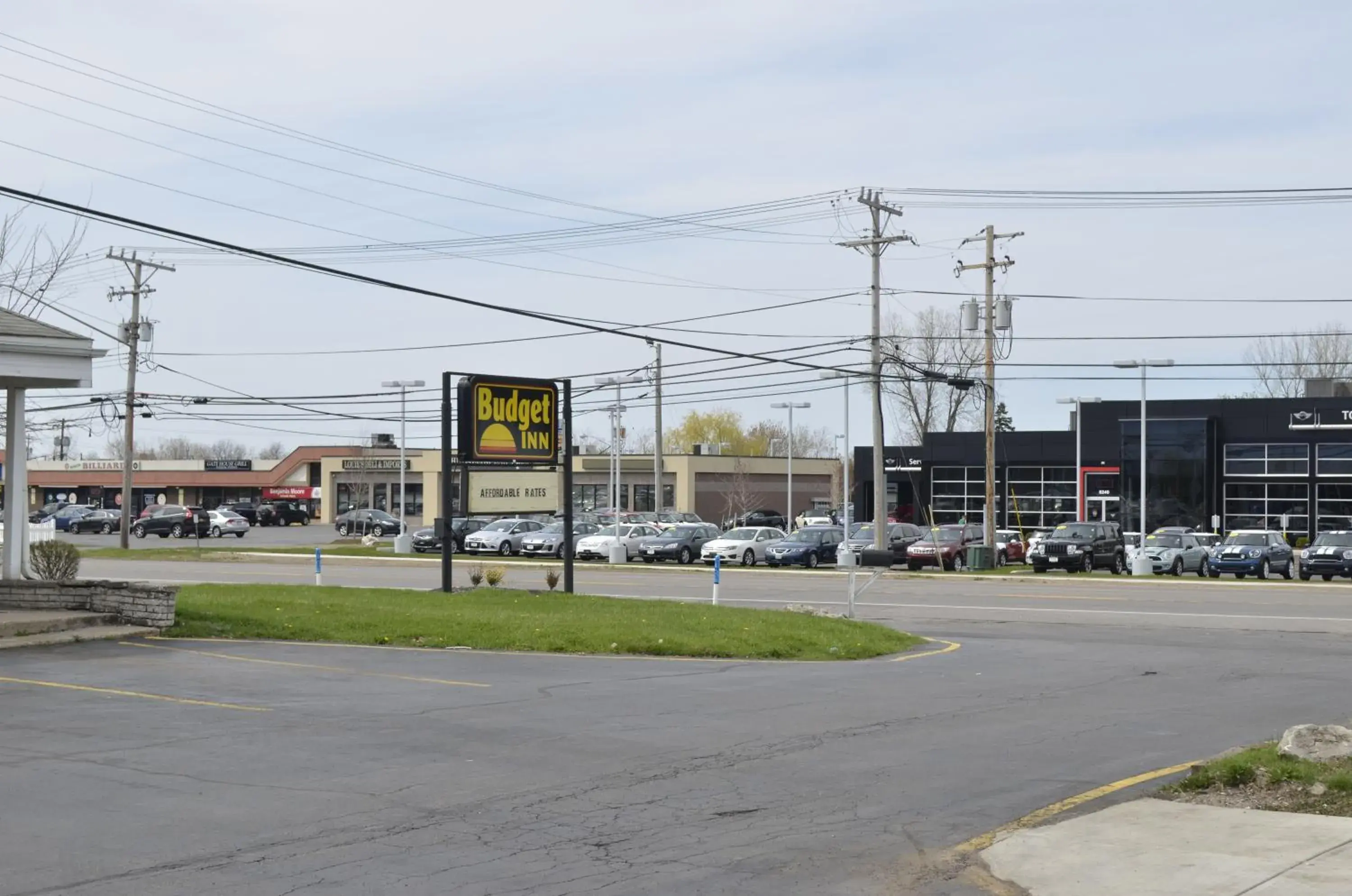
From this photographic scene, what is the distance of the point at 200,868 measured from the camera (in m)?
7.37

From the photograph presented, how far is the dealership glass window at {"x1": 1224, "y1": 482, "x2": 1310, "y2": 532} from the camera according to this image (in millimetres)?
62875

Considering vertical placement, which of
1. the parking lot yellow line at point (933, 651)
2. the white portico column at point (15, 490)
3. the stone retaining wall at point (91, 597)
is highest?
the white portico column at point (15, 490)

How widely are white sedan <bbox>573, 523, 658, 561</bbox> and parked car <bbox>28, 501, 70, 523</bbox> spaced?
41.5 metres

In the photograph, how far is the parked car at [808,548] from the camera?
47.8 metres

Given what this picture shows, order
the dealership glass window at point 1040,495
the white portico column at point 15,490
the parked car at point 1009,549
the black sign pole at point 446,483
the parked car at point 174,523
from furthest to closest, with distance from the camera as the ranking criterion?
1. the parked car at point 174,523
2. the dealership glass window at point 1040,495
3. the parked car at point 1009,549
4. the black sign pole at point 446,483
5. the white portico column at point 15,490

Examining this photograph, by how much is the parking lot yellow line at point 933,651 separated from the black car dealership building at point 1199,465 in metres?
42.0

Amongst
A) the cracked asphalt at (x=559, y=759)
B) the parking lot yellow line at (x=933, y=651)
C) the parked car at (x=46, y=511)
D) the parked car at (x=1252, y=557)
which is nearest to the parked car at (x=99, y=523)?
the parked car at (x=46, y=511)

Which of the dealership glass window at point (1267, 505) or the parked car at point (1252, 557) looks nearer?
the parked car at point (1252, 557)

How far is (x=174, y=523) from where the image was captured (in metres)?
72.4

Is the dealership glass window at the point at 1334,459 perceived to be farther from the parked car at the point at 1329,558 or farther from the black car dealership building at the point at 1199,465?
the parked car at the point at 1329,558

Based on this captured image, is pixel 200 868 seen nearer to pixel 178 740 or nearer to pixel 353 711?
pixel 178 740

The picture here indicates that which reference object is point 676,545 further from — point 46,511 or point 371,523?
point 46,511

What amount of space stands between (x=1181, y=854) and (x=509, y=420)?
65.0ft

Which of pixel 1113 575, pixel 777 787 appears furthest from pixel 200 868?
pixel 1113 575
